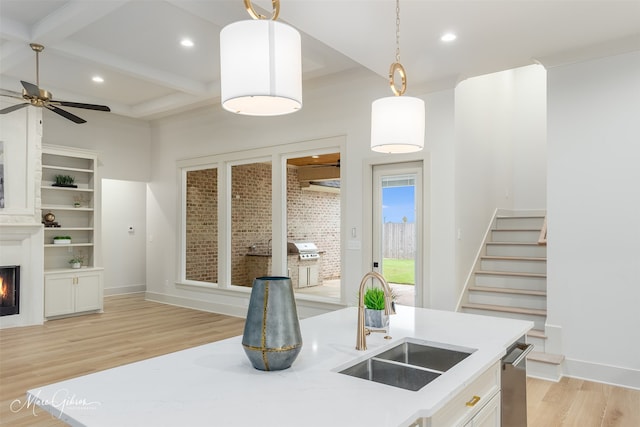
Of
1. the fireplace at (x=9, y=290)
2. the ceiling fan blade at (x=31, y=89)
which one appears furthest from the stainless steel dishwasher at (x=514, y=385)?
the fireplace at (x=9, y=290)

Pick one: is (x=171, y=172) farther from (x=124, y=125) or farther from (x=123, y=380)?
(x=123, y=380)

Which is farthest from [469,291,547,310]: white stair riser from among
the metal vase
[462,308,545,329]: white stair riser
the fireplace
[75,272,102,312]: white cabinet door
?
the fireplace

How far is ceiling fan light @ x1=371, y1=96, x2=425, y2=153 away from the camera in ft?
6.97

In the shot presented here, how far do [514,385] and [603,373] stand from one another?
89.7 inches

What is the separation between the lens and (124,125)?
7562 millimetres

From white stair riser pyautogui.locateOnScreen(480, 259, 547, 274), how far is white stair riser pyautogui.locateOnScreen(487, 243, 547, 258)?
0.30 metres

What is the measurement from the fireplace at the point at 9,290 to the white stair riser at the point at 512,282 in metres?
5.92

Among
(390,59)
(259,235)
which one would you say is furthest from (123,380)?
(259,235)

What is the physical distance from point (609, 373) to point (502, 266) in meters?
1.74

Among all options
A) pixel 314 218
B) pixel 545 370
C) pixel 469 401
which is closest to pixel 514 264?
pixel 545 370

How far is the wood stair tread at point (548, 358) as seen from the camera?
3.80m

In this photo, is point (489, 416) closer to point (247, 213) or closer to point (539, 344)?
point (539, 344)

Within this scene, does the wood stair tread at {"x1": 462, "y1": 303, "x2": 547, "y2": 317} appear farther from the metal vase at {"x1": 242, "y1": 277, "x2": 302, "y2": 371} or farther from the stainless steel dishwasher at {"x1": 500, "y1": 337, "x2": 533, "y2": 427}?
the metal vase at {"x1": 242, "y1": 277, "x2": 302, "y2": 371}

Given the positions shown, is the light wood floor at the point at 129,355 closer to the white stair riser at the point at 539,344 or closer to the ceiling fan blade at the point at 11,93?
the white stair riser at the point at 539,344
